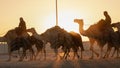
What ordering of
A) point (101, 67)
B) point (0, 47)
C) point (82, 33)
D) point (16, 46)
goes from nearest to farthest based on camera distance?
1. point (101, 67)
2. point (16, 46)
3. point (82, 33)
4. point (0, 47)

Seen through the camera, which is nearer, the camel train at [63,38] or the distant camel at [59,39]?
the camel train at [63,38]

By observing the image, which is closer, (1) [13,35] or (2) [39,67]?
(2) [39,67]

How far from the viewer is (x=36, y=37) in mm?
35781

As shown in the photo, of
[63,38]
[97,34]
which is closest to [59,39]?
[63,38]

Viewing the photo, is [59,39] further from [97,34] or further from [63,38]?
[97,34]

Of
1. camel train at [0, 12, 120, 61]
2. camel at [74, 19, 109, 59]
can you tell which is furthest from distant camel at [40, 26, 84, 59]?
camel at [74, 19, 109, 59]

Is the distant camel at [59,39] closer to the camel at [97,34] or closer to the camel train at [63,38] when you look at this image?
the camel train at [63,38]

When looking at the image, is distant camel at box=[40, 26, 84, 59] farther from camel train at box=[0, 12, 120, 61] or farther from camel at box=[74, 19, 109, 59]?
camel at box=[74, 19, 109, 59]

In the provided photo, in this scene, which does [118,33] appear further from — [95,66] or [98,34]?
[95,66]

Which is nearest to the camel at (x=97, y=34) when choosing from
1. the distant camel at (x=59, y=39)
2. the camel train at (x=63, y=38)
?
the camel train at (x=63, y=38)

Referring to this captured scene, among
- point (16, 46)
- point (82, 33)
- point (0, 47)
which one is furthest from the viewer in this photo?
point (0, 47)

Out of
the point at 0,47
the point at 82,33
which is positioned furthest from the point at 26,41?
the point at 0,47

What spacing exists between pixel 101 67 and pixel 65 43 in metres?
7.65

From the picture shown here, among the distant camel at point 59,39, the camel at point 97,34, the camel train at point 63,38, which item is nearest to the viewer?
the camel train at point 63,38
